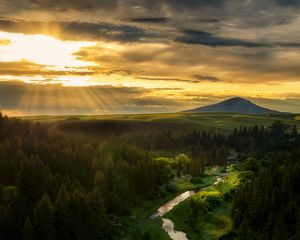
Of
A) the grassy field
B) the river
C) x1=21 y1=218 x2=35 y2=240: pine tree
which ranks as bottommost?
the river

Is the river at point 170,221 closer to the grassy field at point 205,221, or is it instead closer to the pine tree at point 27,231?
the grassy field at point 205,221

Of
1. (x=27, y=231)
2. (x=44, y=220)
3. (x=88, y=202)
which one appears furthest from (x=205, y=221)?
(x=27, y=231)

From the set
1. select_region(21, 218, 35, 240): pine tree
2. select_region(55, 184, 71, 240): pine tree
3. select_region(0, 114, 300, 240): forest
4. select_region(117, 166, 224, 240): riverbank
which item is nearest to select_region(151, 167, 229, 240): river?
select_region(117, 166, 224, 240): riverbank

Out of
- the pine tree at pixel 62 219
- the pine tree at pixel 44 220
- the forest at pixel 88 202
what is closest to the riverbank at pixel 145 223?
the forest at pixel 88 202

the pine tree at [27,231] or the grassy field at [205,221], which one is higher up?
the pine tree at [27,231]

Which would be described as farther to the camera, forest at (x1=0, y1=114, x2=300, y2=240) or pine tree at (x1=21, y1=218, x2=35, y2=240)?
forest at (x1=0, y1=114, x2=300, y2=240)

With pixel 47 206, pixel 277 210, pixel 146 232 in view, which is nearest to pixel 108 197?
pixel 146 232

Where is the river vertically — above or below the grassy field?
below

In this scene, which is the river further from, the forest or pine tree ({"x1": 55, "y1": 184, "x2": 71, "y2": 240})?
pine tree ({"x1": 55, "y1": 184, "x2": 71, "y2": 240})

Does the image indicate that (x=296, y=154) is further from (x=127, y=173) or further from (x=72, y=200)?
(x=72, y=200)

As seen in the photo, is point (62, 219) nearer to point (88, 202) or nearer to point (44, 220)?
point (44, 220)

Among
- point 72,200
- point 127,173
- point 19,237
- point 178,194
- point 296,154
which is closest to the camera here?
point 19,237
